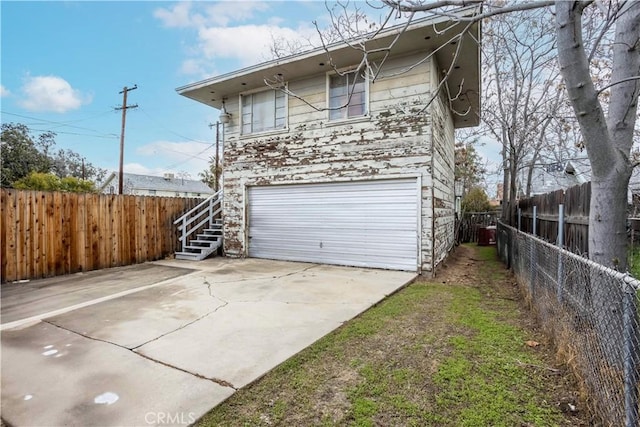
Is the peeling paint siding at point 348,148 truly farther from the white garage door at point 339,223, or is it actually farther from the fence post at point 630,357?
the fence post at point 630,357

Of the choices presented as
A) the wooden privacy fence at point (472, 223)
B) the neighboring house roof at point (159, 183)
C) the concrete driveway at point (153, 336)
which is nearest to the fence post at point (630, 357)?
the concrete driveway at point (153, 336)

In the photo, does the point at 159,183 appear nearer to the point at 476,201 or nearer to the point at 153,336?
the point at 476,201

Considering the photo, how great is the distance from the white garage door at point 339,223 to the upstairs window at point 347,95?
161 cm

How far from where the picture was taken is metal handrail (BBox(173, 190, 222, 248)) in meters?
9.10

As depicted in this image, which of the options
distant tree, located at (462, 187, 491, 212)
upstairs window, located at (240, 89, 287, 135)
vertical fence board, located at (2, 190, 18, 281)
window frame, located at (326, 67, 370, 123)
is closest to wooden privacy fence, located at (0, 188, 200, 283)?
vertical fence board, located at (2, 190, 18, 281)

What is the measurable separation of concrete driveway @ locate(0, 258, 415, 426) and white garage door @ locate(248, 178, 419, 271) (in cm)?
85

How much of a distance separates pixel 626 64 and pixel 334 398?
3498mm

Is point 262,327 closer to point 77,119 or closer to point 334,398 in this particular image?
point 334,398

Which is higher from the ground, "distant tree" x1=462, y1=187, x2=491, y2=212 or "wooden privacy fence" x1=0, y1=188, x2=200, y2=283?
"distant tree" x1=462, y1=187, x2=491, y2=212

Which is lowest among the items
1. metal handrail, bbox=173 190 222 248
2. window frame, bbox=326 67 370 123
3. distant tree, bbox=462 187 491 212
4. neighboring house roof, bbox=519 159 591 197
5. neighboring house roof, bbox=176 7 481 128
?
metal handrail, bbox=173 190 222 248

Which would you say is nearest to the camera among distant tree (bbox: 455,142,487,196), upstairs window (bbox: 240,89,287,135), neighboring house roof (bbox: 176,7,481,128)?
neighboring house roof (bbox: 176,7,481,128)

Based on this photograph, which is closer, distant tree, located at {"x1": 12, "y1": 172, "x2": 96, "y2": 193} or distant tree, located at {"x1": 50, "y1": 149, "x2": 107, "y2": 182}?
distant tree, located at {"x1": 12, "y1": 172, "x2": 96, "y2": 193}

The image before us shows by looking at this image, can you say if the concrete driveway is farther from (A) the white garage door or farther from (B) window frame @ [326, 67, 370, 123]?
(B) window frame @ [326, 67, 370, 123]

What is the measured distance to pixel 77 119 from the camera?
28.4m
